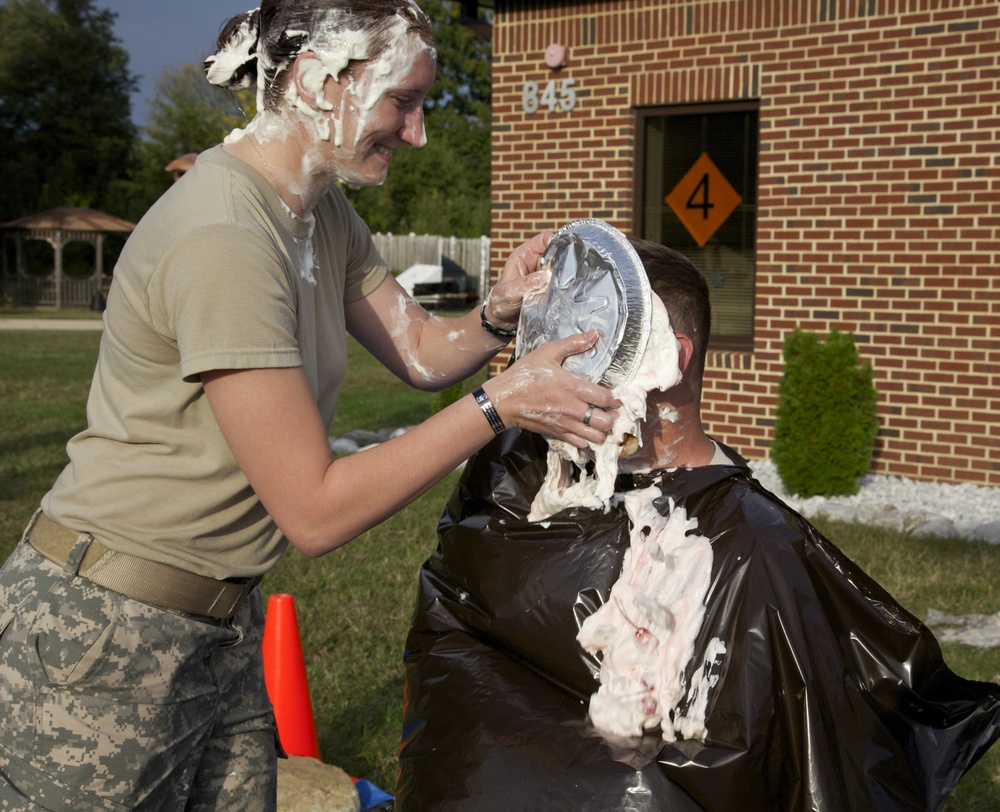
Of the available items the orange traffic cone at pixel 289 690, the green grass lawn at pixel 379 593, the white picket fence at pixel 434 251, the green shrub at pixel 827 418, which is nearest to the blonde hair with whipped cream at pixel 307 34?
the orange traffic cone at pixel 289 690

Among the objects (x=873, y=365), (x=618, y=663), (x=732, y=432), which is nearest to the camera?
(x=618, y=663)

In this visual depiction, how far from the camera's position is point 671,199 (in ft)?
24.8

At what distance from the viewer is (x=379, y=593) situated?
16.4 feet

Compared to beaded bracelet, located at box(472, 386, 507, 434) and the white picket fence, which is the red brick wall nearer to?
beaded bracelet, located at box(472, 386, 507, 434)

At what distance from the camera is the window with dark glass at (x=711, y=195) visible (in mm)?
7336

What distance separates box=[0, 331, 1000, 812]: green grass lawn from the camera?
3.68 meters

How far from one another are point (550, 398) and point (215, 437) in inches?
22.5

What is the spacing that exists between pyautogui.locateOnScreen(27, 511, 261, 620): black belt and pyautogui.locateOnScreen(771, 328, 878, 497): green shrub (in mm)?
5298

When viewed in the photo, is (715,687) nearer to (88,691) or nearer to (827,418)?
(88,691)

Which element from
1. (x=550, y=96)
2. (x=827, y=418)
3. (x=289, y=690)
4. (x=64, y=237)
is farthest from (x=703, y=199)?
(x=64, y=237)

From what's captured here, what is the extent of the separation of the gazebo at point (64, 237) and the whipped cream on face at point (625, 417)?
91.7 feet

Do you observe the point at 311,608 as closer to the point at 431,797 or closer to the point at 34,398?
the point at 431,797

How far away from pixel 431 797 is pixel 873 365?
5541mm

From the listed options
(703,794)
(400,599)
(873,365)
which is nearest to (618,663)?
(703,794)
